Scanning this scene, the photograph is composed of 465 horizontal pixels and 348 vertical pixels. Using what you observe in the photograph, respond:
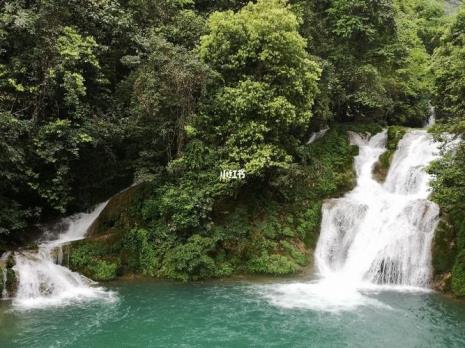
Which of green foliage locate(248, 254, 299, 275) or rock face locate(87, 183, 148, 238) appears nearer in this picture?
green foliage locate(248, 254, 299, 275)

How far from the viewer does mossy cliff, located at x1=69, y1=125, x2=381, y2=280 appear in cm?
1567

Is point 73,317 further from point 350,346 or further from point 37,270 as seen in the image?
point 350,346

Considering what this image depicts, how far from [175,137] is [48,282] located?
7043 mm

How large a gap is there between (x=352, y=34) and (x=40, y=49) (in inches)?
592

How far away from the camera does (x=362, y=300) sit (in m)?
13.6

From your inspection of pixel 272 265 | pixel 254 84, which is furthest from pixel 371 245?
pixel 254 84

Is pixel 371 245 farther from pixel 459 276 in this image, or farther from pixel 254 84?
pixel 254 84

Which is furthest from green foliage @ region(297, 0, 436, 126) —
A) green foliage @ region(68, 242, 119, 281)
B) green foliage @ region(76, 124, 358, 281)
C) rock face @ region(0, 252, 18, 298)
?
rock face @ region(0, 252, 18, 298)

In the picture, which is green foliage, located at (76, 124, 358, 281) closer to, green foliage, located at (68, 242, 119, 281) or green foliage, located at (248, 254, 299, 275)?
green foliage, located at (248, 254, 299, 275)

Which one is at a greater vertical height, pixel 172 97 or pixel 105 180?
pixel 172 97

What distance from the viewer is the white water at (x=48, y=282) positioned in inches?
529

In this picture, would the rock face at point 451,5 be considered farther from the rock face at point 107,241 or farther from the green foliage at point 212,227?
the rock face at point 107,241

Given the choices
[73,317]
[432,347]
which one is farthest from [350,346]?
[73,317]

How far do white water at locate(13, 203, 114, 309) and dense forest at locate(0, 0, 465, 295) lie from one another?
711mm
